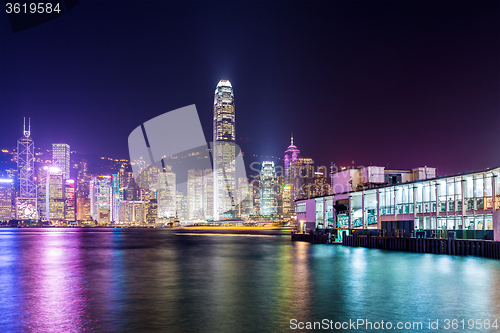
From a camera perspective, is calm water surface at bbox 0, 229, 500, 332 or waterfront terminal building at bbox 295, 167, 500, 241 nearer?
calm water surface at bbox 0, 229, 500, 332

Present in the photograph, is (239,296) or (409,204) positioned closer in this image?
(239,296)

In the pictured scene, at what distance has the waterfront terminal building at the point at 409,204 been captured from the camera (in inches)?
1939

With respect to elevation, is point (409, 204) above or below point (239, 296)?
above

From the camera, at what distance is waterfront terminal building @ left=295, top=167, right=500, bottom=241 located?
49.2 metres

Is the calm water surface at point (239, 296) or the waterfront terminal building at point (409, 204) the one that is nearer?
the calm water surface at point (239, 296)

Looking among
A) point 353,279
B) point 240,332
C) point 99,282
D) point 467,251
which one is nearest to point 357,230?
point 467,251

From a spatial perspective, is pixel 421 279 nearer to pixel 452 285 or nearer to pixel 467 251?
pixel 452 285

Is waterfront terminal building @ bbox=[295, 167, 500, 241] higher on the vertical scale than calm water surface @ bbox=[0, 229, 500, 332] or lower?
higher

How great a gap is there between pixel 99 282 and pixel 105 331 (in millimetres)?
14834

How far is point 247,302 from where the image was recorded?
22.5 m

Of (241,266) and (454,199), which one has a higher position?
(454,199)

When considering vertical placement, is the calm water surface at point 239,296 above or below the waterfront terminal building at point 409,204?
below

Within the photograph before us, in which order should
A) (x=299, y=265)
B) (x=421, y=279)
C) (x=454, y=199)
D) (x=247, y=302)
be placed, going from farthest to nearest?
(x=454, y=199)
(x=299, y=265)
(x=421, y=279)
(x=247, y=302)

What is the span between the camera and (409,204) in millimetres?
61438
